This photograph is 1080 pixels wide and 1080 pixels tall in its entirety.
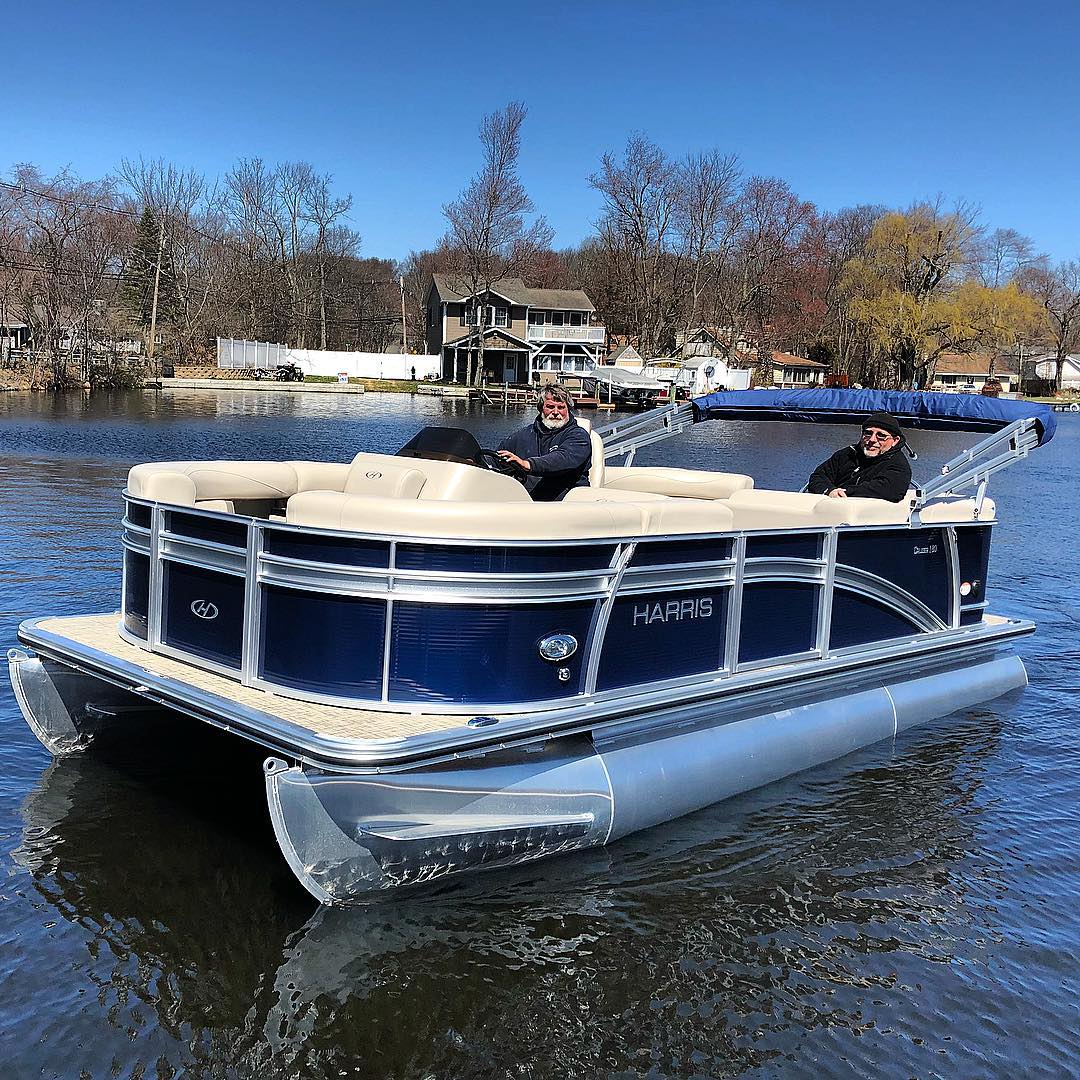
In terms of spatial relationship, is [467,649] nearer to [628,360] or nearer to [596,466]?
[596,466]

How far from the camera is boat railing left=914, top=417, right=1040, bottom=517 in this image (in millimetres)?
7527

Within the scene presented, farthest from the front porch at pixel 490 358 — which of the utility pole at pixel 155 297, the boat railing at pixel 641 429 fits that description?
the boat railing at pixel 641 429

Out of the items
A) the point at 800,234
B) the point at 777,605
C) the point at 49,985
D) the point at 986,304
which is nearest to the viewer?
the point at 49,985

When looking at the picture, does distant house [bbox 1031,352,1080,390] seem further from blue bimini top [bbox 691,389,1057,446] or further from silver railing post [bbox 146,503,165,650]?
silver railing post [bbox 146,503,165,650]

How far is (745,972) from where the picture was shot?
15.6ft

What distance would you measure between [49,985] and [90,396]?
142 feet

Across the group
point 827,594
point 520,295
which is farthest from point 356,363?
point 827,594

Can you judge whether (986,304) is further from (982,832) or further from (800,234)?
(982,832)

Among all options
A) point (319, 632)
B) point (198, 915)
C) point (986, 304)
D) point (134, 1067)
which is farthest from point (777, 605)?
point (986, 304)

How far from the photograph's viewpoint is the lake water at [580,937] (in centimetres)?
412

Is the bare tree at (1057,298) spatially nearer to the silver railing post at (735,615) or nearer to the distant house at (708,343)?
the distant house at (708,343)

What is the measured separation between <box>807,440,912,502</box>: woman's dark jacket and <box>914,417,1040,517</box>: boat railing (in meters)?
0.17

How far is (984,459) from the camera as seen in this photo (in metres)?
8.16

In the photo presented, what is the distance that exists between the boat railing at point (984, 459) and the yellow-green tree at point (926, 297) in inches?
2128
